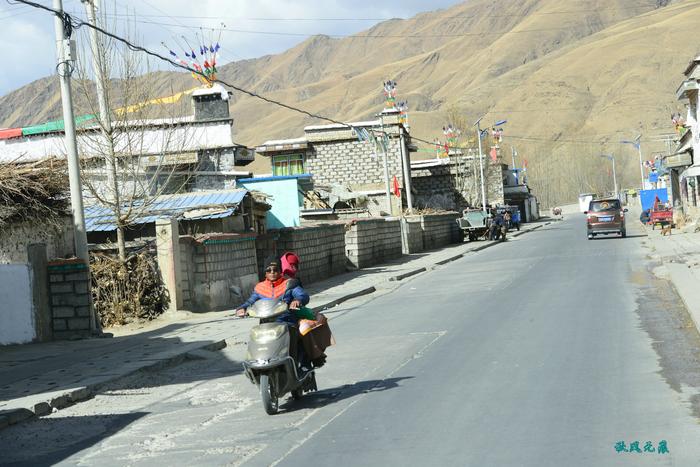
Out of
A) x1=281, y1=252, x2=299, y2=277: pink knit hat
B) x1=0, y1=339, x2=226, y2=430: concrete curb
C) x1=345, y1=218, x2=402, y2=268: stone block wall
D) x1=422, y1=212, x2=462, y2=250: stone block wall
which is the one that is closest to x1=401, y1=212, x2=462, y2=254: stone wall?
x1=422, y1=212, x2=462, y2=250: stone block wall

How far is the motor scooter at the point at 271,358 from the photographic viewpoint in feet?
30.8

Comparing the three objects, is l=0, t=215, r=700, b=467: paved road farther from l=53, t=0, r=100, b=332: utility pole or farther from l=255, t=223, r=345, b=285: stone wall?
l=255, t=223, r=345, b=285: stone wall

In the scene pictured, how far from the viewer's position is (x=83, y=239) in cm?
1830

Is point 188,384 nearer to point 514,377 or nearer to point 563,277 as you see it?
point 514,377

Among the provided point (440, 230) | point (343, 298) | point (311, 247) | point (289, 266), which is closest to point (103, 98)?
point (343, 298)

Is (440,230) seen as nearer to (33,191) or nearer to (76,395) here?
(33,191)

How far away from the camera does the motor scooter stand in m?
9.38

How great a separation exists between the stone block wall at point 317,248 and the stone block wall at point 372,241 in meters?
1.62

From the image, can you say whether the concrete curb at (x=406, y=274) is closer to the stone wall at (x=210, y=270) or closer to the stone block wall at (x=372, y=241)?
the stone block wall at (x=372, y=241)

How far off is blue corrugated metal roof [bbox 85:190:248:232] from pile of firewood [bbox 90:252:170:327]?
4.97ft

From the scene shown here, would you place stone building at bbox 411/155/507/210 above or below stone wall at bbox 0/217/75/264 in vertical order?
above

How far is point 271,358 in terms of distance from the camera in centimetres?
941

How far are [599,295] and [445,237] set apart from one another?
3802 cm

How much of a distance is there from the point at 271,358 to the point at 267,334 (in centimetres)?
27
